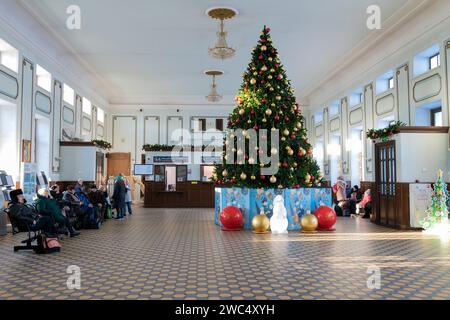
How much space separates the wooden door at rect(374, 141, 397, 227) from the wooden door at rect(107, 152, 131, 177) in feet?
40.3

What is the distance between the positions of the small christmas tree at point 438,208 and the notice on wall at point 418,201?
0.65 ft

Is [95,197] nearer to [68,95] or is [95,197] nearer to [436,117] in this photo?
[68,95]

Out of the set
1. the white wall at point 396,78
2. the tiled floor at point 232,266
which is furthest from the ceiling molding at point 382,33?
the tiled floor at point 232,266

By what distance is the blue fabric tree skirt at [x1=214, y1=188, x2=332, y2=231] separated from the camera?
8773 millimetres

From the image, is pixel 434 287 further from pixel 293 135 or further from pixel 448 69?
pixel 448 69

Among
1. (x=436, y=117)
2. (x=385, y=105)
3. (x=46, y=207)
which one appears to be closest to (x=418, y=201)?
(x=436, y=117)

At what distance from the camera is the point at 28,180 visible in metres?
9.70

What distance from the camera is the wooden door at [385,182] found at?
9.26 meters

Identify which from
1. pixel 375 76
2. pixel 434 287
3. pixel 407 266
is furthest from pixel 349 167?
pixel 434 287

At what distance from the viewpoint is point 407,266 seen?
510 cm

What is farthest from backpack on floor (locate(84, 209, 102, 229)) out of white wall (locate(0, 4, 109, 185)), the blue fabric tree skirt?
the blue fabric tree skirt

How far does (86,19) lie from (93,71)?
4.82 metres

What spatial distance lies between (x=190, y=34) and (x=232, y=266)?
7.67 metres

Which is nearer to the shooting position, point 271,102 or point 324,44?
point 271,102
